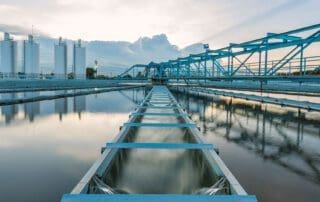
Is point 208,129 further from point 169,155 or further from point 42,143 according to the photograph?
point 42,143

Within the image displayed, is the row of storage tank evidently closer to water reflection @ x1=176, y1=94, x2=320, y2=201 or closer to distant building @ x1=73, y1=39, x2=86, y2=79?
distant building @ x1=73, y1=39, x2=86, y2=79

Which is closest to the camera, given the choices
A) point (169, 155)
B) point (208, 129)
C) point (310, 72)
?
point (169, 155)

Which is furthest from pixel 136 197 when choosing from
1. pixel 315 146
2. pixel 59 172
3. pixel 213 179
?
pixel 315 146

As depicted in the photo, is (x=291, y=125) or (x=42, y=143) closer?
(x=42, y=143)

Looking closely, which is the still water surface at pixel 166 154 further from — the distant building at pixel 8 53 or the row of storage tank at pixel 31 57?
the distant building at pixel 8 53

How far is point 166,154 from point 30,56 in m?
37.6

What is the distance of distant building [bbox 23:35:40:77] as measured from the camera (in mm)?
36062

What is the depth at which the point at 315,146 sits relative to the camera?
3.80 metres

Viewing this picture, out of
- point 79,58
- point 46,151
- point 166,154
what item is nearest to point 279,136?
point 166,154

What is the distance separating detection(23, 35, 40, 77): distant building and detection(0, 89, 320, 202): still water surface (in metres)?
33.8

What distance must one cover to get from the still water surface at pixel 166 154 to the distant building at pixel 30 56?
111 ft

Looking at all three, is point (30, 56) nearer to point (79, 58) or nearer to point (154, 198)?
point (79, 58)

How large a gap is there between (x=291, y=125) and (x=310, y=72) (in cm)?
521

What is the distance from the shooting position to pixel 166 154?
330cm
